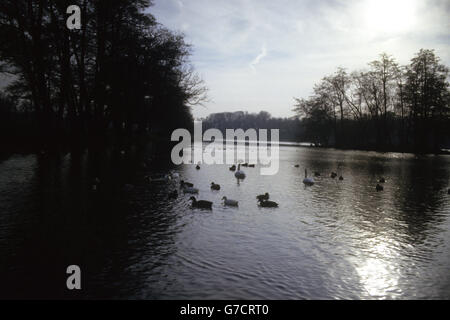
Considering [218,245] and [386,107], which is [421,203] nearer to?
[218,245]

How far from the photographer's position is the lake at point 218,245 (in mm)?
6472

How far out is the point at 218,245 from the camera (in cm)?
888

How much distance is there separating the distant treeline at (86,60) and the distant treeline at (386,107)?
4401cm

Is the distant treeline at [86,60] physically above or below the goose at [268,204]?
above

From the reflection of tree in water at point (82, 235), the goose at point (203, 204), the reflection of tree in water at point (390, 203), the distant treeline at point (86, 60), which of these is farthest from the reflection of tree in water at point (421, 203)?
the distant treeline at point (86, 60)

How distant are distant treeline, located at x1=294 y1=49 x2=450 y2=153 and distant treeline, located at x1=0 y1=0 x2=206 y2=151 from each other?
44.0 meters

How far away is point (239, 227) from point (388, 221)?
5.45m

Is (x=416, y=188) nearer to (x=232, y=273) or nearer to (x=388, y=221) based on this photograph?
(x=388, y=221)

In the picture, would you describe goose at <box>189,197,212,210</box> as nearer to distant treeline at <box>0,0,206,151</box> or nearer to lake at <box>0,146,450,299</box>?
lake at <box>0,146,450,299</box>

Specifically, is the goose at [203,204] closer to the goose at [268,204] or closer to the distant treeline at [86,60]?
the goose at [268,204]

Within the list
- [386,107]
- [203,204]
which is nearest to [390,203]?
[203,204]
